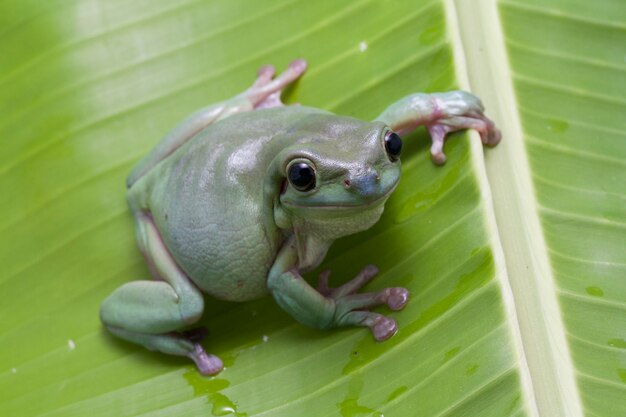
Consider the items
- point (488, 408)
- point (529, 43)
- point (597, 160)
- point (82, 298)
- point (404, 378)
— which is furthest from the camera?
point (82, 298)

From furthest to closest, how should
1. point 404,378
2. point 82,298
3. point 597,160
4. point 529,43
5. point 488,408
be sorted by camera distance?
point 82,298
point 529,43
point 597,160
point 404,378
point 488,408

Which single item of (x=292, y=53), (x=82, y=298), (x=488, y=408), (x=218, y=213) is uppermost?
(x=292, y=53)

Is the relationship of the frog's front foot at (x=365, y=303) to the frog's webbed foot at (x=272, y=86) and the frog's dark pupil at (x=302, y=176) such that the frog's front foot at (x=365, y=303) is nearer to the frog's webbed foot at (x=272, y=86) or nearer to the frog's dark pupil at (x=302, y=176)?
the frog's dark pupil at (x=302, y=176)

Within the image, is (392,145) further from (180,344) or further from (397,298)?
(180,344)

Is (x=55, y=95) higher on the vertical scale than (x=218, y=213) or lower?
higher

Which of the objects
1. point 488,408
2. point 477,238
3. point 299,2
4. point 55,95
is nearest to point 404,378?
point 488,408

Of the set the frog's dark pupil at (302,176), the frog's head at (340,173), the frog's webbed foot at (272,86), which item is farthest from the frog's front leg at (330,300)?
the frog's webbed foot at (272,86)

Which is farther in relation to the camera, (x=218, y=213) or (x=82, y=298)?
(x=82, y=298)

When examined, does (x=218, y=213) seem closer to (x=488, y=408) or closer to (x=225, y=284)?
(x=225, y=284)
